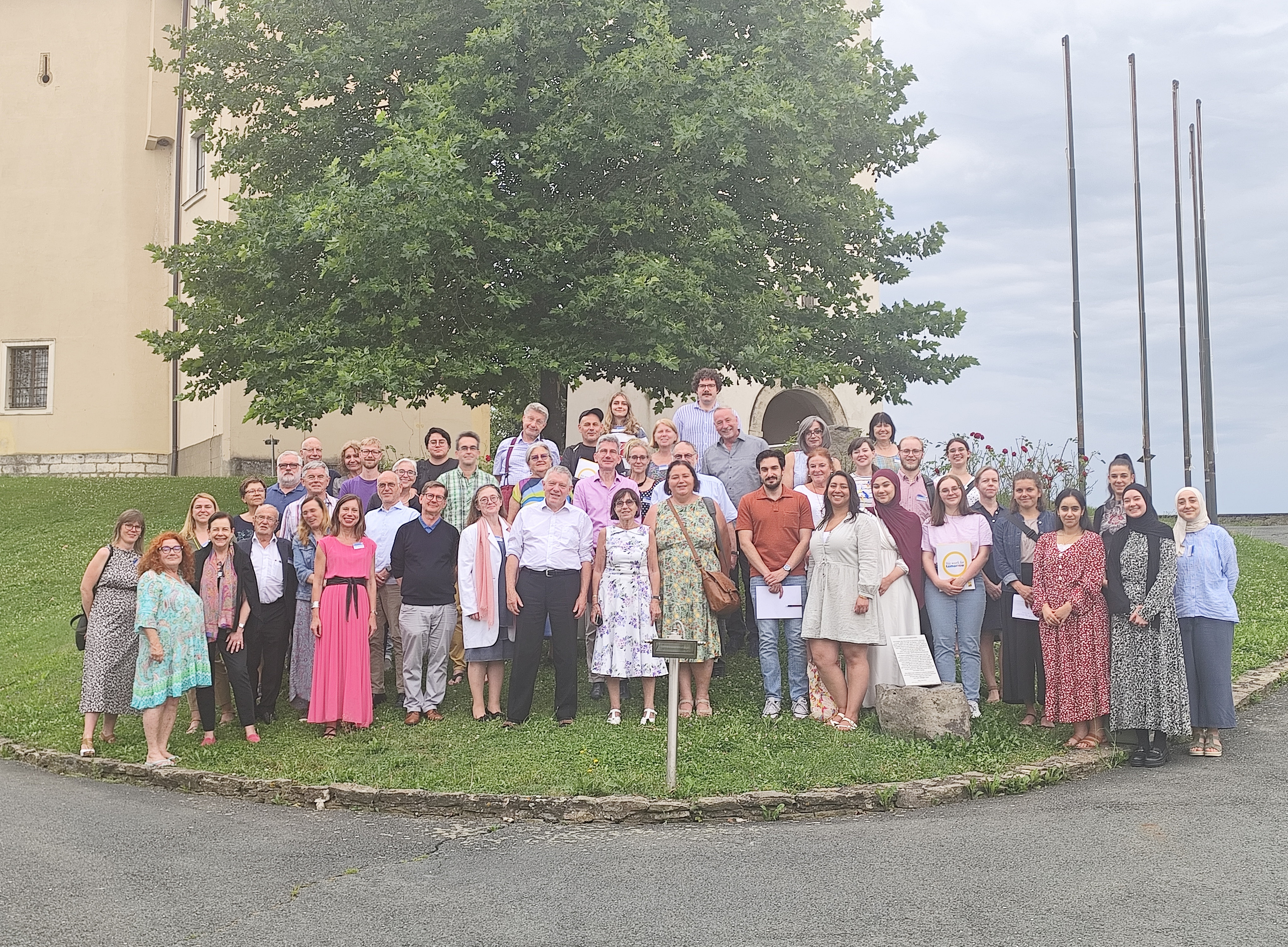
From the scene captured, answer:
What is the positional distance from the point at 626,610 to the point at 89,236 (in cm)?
2760

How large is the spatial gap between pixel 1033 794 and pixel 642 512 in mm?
4116

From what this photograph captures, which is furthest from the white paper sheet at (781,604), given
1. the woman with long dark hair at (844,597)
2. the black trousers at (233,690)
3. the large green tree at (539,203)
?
the large green tree at (539,203)

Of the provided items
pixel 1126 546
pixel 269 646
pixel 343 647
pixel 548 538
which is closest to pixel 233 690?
pixel 269 646

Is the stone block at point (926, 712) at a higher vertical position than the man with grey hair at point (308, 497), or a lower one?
lower

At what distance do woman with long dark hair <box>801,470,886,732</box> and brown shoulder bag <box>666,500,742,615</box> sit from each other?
26.8 inches

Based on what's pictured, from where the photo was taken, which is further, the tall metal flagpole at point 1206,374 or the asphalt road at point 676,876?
the tall metal flagpole at point 1206,374

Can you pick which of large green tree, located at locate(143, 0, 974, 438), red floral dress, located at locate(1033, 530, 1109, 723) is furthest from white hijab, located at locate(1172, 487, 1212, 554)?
large green tree, located at locate(143, 0, 974, 438)

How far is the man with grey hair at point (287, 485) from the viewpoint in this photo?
1235 centimetres

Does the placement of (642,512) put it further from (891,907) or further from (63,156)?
(63,156)

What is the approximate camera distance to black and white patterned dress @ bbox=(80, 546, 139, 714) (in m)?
10.9

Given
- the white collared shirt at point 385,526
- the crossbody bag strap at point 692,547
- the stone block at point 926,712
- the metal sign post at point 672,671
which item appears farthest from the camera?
the white collared shirt at point 385,526

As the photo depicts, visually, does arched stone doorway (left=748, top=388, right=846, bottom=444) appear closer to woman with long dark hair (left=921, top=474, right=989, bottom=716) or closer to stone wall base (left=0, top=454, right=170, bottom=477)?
stone wall base (left=0, top=454, right=170, bottom=477)

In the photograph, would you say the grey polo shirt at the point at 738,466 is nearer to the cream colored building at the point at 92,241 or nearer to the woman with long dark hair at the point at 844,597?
the woman with long dark hair at the point at 844,597

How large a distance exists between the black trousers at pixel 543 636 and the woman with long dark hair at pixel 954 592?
10.2 ft
